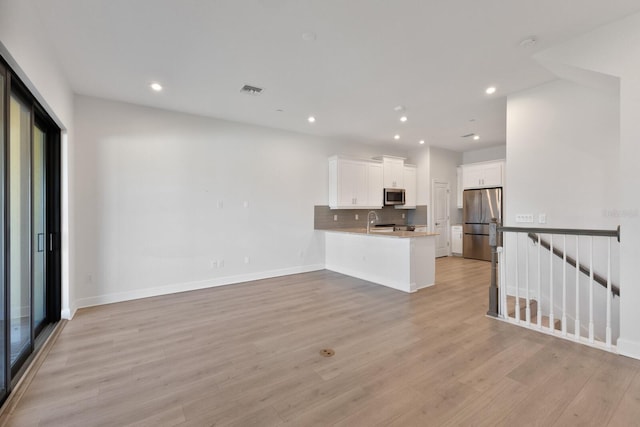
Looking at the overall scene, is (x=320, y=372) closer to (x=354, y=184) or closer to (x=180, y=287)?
(x=180, y=287)

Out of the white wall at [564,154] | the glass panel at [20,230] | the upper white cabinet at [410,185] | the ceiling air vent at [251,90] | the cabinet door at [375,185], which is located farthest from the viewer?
the upper white cabinet at [410,185]

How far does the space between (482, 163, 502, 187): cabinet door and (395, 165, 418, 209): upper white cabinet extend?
1.59m

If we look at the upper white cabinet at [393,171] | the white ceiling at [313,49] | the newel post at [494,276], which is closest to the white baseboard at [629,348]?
the newel post at [494,276]

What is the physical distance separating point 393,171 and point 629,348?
5.08 metres

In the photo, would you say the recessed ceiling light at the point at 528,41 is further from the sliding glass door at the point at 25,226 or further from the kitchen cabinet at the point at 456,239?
the kitchen cabinet at the point at 456,239

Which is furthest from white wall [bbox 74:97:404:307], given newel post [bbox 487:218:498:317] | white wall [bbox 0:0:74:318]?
newel post [bbox 487:218:498:317]

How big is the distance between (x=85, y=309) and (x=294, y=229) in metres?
3.43

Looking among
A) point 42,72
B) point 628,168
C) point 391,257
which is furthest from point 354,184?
point 42,72

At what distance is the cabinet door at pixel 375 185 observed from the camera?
6.59 metres

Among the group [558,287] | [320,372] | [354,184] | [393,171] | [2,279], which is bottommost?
[320,372]

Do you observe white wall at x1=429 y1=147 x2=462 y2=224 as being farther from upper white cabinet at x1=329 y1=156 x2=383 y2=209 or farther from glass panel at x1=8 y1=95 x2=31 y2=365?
glass panel at x1=8 y1=95 x2=31 y2=365

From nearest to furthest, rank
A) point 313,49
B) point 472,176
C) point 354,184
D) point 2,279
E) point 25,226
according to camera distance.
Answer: point 2,279 → point 25,226 → point 313,49 → point 354,184 → point 472,176

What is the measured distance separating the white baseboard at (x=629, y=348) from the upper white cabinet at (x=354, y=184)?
446cm

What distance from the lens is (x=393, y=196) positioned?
22.9ft
